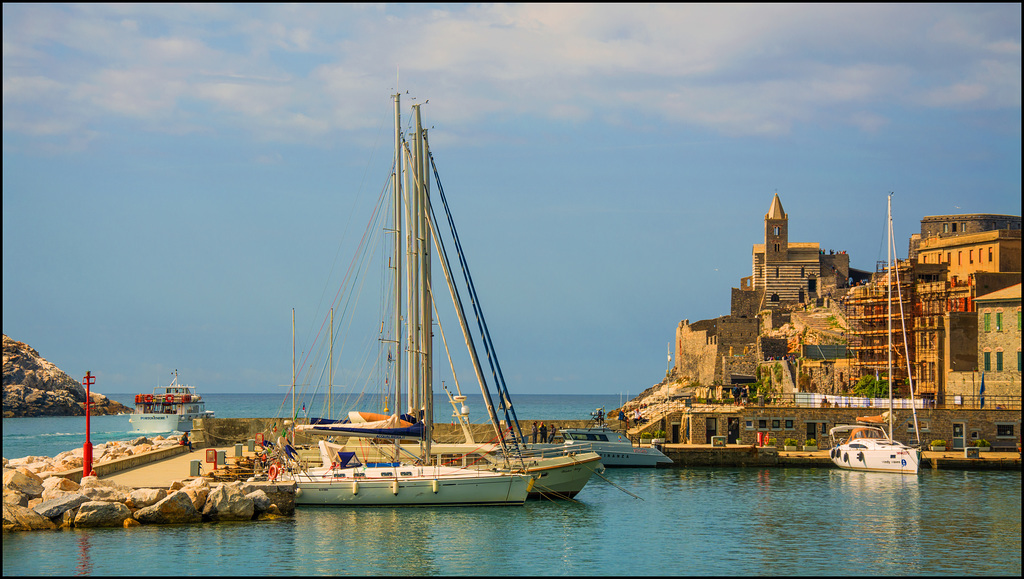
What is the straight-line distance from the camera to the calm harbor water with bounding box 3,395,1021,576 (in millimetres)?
23656

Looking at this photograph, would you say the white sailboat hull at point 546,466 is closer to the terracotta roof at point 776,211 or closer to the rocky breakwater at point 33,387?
the terracotta roof at point 776,211

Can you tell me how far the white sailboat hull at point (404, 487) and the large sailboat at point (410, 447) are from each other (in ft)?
0.11

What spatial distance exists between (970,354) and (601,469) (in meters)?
30.8

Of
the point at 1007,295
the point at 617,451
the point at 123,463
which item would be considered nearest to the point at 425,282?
the point at 123,463

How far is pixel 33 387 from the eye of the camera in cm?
14475

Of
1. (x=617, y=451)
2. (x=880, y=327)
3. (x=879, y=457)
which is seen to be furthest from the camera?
(x=880, y=327)

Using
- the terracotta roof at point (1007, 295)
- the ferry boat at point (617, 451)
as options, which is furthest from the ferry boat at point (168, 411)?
the terracotta roof at point (1007, 295)

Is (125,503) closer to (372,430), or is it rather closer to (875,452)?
(372,430)

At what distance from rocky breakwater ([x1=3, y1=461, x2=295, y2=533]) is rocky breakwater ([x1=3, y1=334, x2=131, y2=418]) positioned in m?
121

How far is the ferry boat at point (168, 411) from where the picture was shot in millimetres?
92000

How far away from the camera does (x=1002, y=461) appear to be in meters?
45.0

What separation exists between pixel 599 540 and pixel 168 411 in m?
77.6

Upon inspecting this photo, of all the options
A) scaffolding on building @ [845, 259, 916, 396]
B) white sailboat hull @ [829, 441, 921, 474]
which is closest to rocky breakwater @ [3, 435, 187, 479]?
white sailboat hull @ [829, 441, 921, 474]

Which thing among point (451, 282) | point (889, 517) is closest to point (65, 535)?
point (451, 282)
